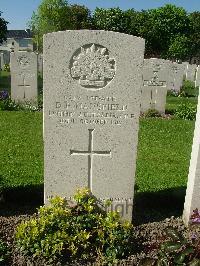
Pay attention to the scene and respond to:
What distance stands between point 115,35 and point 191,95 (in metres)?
14.8

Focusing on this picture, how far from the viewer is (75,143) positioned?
4457mm

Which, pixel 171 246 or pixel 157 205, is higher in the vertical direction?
pixel 171 246

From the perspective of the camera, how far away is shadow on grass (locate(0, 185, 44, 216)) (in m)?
5.16

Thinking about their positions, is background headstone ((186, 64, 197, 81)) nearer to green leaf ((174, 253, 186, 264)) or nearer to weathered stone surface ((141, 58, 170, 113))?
weathered stone surface ((141, 58, 170, 113))

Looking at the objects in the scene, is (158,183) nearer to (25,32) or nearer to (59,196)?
(59,196)

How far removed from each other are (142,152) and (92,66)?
4.08m

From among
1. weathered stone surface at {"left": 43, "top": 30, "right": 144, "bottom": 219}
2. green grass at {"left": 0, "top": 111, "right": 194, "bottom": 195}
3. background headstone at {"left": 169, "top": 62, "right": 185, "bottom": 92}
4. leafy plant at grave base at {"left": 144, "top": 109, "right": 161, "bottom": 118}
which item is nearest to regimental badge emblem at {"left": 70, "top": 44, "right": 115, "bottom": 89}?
weathered stone surface at {"left": 43, "top": 30, "right": 144, "bottom": 219}

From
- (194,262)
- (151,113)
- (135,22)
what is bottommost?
(151,113)

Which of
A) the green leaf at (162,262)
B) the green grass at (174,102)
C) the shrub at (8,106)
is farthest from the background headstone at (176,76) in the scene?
the green leaf at (162,262)

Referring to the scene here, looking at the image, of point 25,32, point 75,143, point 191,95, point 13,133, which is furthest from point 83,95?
point 25,32

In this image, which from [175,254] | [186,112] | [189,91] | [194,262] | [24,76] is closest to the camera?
[194,262]

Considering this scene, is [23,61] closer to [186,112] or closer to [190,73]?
[186,112]

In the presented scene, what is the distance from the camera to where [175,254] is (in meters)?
3.53

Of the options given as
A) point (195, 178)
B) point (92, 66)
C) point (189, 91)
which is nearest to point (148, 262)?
point (195, 178)
